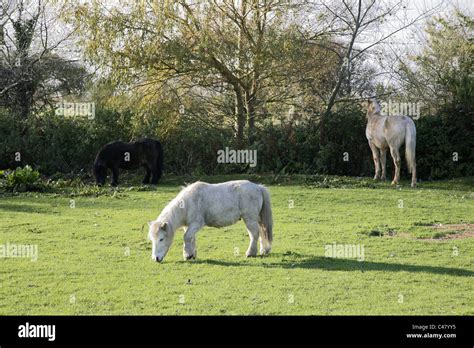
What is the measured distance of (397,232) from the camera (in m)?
14.9

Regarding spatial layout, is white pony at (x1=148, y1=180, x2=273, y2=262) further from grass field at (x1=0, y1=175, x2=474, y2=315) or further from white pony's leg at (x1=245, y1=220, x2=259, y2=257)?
grass field at (x1=0, y1=175, x2=474, y2=315)

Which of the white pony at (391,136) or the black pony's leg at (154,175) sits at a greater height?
the white pony at (391,136)

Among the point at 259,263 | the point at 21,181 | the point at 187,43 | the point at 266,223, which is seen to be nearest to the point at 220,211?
the point at 266,223

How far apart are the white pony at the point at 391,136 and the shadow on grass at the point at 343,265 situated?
37.0 ft

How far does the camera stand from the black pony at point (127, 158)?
958 inches

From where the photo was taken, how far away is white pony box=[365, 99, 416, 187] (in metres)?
22.5

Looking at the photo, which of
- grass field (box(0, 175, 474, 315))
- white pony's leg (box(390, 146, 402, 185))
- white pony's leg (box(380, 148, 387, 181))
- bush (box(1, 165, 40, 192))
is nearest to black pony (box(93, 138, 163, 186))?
bush (box(1, 165, 40, 192))

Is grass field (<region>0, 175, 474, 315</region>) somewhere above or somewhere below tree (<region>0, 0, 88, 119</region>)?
below

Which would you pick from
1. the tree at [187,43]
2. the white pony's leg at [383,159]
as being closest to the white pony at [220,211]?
the white pony's leg at [383,159]

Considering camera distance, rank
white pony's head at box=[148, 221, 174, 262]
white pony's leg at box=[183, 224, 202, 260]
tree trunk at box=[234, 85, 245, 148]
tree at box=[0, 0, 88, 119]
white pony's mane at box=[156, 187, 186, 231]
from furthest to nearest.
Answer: tree at box=[0, 0, 88, 119] < tree trunk at box=[234, 85, 245, 148] < white pony's leg at box=[183, 224, 202, 260] < white pony's mane at box=[156, 187, 186, 231] < white pony's head at box=[148, 221, 174, 262]

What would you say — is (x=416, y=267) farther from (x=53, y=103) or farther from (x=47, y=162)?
(x=53, y=103)

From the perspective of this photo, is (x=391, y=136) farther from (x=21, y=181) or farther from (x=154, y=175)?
(x=21, y=181)

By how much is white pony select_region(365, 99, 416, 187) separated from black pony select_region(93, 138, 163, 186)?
7.25 metres

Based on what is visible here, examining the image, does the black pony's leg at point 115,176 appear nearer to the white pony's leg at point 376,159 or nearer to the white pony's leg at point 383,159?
the white pony's leg at point 376,159
